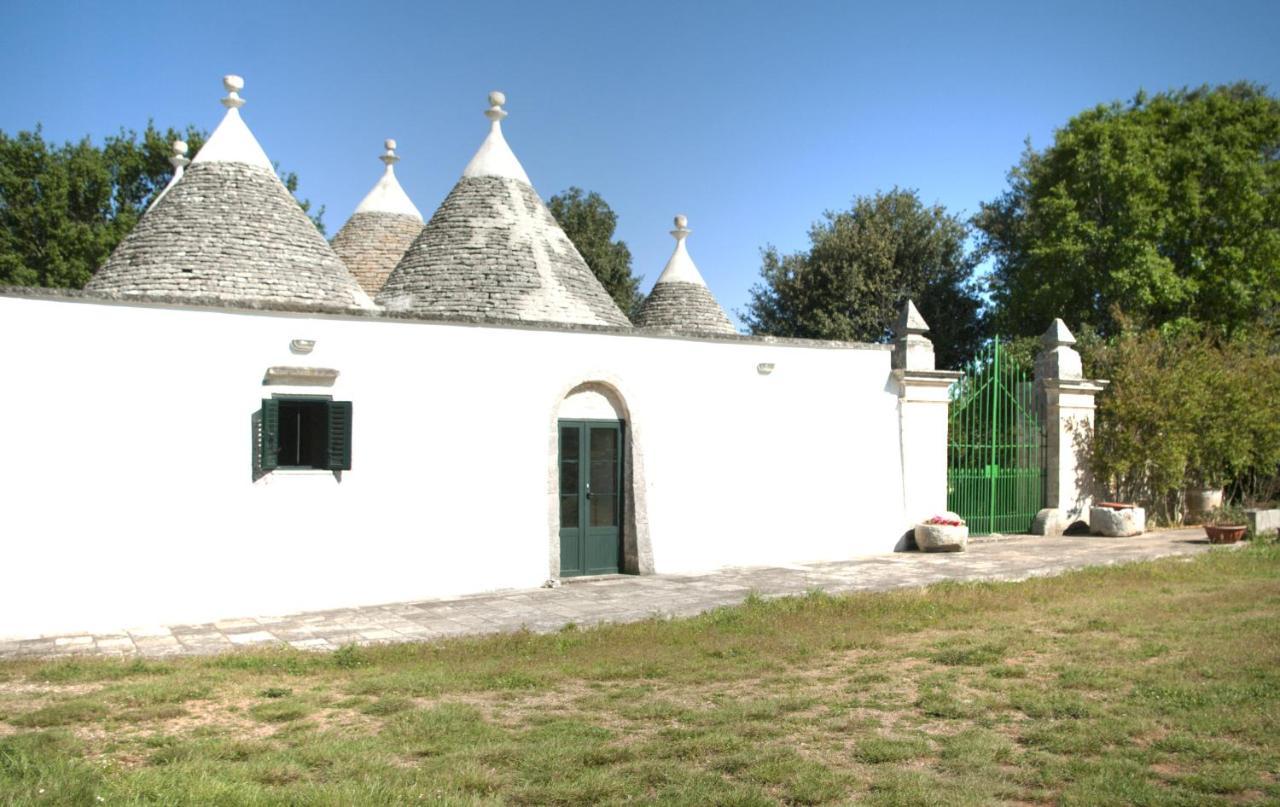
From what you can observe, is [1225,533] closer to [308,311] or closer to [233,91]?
[308,311]

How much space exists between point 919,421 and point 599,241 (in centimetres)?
2334

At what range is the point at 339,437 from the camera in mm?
10602

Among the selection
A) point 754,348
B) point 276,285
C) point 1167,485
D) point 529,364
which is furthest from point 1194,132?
point 276,285

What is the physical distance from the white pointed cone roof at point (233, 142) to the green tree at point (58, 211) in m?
16.5

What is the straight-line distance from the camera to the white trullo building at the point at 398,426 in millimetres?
9344

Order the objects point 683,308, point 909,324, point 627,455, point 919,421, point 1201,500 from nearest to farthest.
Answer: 1. point 627,455
2. point 919,421
3. point 909,324
4. point 1201,500
5. point 683,308

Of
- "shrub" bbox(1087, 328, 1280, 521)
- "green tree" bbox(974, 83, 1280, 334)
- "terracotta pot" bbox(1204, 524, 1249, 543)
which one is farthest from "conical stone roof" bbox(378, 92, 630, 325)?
"green tree" bbox(974, 83, 1280, 334)

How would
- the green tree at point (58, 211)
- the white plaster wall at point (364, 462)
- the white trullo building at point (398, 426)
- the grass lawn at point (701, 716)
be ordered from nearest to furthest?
the grass lawn at point (701, 716), the white plaster wall at point (364, 462), the white trullo building at point (398, 426), the green tree at point (58, 211)

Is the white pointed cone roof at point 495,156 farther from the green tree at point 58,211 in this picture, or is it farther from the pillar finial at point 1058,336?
the green tree at point 58,211

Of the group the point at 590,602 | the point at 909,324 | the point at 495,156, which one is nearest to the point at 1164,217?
the point at 909,324

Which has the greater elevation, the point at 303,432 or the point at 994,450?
the point at 303,432

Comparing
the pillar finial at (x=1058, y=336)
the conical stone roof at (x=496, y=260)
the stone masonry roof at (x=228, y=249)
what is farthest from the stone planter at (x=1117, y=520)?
the stone masonry roof at (x=228, y=249)

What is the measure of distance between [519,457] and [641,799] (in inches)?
298

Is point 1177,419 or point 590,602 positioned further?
point 1177,419
